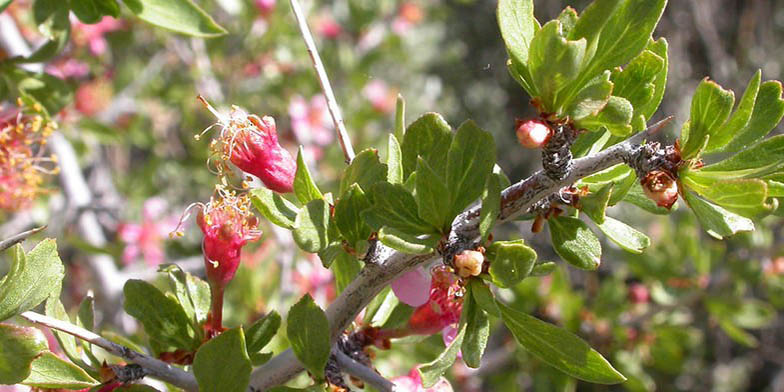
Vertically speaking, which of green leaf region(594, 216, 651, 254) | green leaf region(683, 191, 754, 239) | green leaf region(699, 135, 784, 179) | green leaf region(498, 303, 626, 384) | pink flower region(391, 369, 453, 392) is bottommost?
pink flower region(391, 369, 453, 392)

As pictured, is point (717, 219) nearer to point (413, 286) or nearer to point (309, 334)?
point (413, 286)

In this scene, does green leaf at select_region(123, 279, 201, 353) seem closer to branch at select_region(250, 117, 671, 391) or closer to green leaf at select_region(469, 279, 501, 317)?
branch at select_region(250, 117, 671, 391)

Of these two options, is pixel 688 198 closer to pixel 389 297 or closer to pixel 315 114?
pixel 389 297

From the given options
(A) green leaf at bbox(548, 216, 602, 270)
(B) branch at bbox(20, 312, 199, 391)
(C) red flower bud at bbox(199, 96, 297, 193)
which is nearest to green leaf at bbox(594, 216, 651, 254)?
(A) green leaf at bbox(548, 216, 602, 270)

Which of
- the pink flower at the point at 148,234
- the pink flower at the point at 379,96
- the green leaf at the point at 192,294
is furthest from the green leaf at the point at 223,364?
the pink flower at the point at 379,96

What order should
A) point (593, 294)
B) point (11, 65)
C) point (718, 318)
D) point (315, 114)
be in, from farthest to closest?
point (315, 114) < point (593, 294) < point (718, 318) < point (11, 65)

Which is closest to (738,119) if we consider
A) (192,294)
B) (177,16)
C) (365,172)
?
(365,172)

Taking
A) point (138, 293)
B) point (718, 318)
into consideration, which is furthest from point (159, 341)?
point (718, 318)
